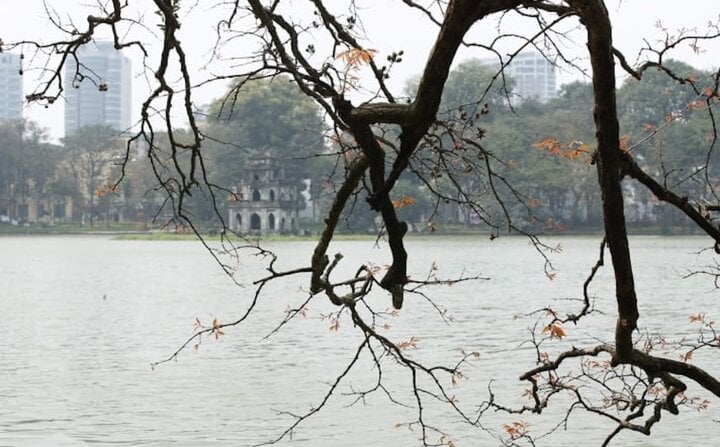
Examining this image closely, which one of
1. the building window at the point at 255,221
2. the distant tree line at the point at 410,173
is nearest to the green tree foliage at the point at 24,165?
the distant tree line at the point at 410,173

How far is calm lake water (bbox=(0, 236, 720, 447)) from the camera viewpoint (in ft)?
32.6

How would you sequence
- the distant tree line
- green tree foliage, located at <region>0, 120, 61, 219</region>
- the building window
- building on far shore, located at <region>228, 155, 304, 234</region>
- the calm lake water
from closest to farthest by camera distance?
the calm lake water < the distant tree line < building on far shore, located at <region>228, 155, 304, 234</region> < the building window < green tree foliage, located at <region>0, 120, 61, 219</region>

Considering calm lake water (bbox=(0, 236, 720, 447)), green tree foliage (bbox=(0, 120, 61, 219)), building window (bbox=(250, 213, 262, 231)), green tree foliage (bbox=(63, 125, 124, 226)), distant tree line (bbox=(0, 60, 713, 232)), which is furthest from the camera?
green tree foliage (bbox=(63, 125, 124, 226))

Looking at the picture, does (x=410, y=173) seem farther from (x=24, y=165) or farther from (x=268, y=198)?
(x=24, y=165)

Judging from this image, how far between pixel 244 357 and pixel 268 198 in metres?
51.5

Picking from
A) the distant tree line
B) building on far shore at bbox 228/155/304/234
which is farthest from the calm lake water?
building on far shore at bbox 228/155/304/234

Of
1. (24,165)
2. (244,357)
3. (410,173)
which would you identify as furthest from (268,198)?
(244,357)

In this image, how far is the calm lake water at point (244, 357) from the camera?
→ 32.6 feet

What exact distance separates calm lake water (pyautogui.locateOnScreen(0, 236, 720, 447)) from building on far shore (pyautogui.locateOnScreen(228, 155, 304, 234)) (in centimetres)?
3059

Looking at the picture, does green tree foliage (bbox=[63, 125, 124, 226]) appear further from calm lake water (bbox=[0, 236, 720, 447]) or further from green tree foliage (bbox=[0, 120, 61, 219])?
calm lake water (bbox=[0, 236, 720, 447])

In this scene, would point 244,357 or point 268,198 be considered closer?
point 244,357

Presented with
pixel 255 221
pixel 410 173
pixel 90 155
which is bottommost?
pixel 255 221

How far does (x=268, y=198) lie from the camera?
219 feet

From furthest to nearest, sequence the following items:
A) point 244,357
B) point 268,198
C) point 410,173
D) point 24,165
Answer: point 24,165 → point 268,198 → point 410,173 → point 244,357
